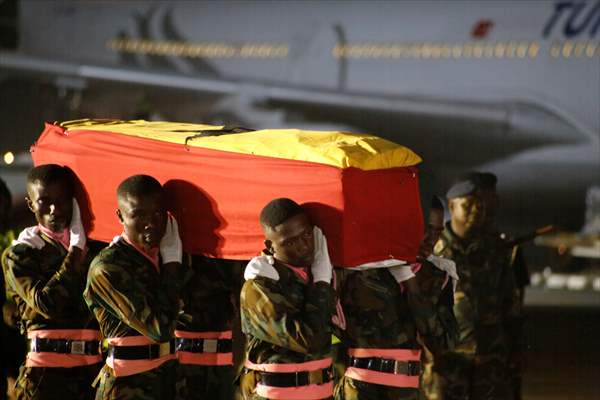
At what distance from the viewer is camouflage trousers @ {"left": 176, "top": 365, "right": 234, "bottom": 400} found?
510 cm

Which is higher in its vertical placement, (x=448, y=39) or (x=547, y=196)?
(x=448, y=39)

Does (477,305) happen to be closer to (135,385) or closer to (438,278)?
(438,278)

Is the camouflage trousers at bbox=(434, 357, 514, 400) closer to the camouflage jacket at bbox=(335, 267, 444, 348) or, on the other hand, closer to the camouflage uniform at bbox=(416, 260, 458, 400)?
the camouflage uniform at bbox=(416, 260, 458, 400)

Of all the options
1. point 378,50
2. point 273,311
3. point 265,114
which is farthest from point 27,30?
point 273,311

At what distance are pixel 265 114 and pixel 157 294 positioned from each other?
46.9 ft

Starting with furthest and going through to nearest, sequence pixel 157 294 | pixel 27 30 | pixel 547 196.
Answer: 1. pixel 27 30
2. pixel 547 196
3. pixel 157 294

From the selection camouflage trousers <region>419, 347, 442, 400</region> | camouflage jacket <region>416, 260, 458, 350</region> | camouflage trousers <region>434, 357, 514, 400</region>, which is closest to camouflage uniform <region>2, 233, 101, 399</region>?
camouflage jacket <region>416, 260, 458, 350</region>

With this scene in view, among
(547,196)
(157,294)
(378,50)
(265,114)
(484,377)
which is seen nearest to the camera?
(157,294)

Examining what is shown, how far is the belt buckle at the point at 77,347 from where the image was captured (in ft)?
16.0

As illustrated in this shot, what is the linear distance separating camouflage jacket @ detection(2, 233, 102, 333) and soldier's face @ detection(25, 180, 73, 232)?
0.09m

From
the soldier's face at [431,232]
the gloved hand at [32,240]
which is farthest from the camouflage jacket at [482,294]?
the gloved hand at [32,240]

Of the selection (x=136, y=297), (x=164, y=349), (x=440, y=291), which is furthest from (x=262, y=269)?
(x=440, y=291)

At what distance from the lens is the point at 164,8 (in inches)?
866

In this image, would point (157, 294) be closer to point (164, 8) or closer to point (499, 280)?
point (499, 280)
